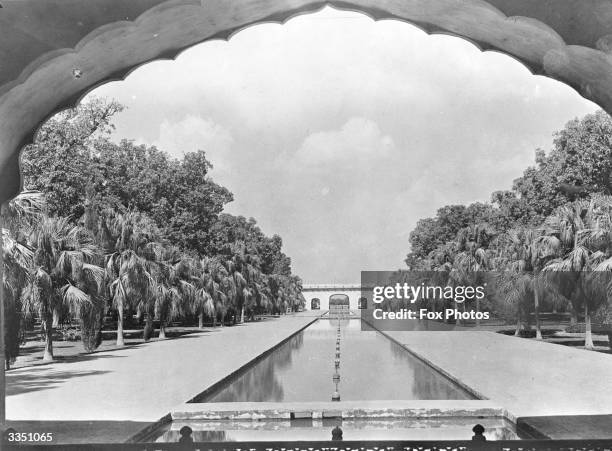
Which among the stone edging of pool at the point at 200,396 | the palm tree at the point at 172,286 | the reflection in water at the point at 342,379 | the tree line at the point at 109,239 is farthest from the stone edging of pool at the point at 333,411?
the palm tree at the point at 172,286

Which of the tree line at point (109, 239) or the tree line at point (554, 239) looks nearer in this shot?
the tree line at point (109, 239)

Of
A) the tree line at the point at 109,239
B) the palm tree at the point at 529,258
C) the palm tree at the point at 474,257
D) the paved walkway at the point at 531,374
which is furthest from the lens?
the palm tree at the point at 474,257

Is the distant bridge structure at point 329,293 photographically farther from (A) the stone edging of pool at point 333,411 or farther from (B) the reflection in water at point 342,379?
(A) the stone edging of pool at point 333,411

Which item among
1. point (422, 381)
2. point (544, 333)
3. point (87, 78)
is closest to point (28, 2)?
point (87, 78)

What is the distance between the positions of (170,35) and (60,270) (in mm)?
14098

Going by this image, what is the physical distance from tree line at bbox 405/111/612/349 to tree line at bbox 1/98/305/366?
14.1 meters

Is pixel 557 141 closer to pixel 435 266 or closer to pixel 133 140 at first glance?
pixel 435 266

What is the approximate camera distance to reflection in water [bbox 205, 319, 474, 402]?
14750 millimetres

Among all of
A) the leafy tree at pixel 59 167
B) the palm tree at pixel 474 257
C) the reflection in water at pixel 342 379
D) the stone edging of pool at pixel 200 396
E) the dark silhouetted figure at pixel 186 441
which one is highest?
the leafy tree at pixel 59 167

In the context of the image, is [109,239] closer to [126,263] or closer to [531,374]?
[126,263]

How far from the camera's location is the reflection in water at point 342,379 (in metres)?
14.8

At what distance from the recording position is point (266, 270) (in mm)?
69375

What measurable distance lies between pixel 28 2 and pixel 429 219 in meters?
61.7

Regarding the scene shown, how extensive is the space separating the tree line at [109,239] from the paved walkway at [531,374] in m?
9.55
